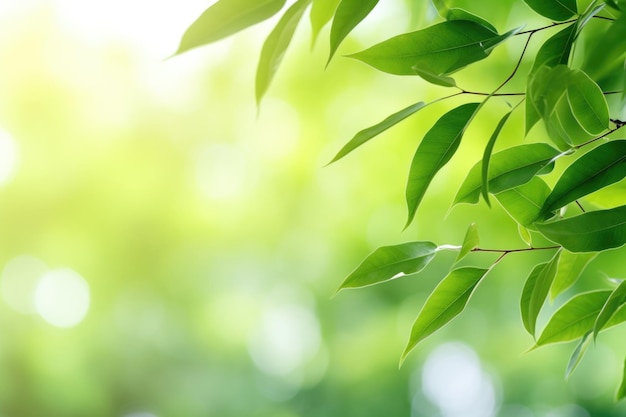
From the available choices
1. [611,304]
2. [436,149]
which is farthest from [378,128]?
[611,304]

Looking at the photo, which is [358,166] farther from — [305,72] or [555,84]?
[555,84]

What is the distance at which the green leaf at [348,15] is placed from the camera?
0.30m

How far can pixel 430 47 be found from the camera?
0.32m

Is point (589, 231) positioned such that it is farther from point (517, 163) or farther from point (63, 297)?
point (63, 297)

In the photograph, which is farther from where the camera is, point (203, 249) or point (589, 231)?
point (203, 249)

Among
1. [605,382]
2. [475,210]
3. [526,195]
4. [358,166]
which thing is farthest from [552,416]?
[526,195]

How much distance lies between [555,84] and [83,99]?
9.20ft

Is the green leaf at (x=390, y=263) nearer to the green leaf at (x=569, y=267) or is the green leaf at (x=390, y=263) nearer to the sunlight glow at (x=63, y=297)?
the green leaf at (x=569, y=267)

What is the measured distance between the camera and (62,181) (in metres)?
2.74

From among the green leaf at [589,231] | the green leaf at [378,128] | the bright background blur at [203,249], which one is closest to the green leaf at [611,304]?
the green leaf at [589,231]

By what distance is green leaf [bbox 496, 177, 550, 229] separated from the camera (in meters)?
0.34

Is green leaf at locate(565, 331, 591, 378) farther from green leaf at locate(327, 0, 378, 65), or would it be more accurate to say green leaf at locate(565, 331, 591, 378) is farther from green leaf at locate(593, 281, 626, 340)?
green leaf at locate(327, 0, 378, 65)

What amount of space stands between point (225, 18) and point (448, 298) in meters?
0.19

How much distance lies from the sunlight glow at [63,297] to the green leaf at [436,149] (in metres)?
2.56
